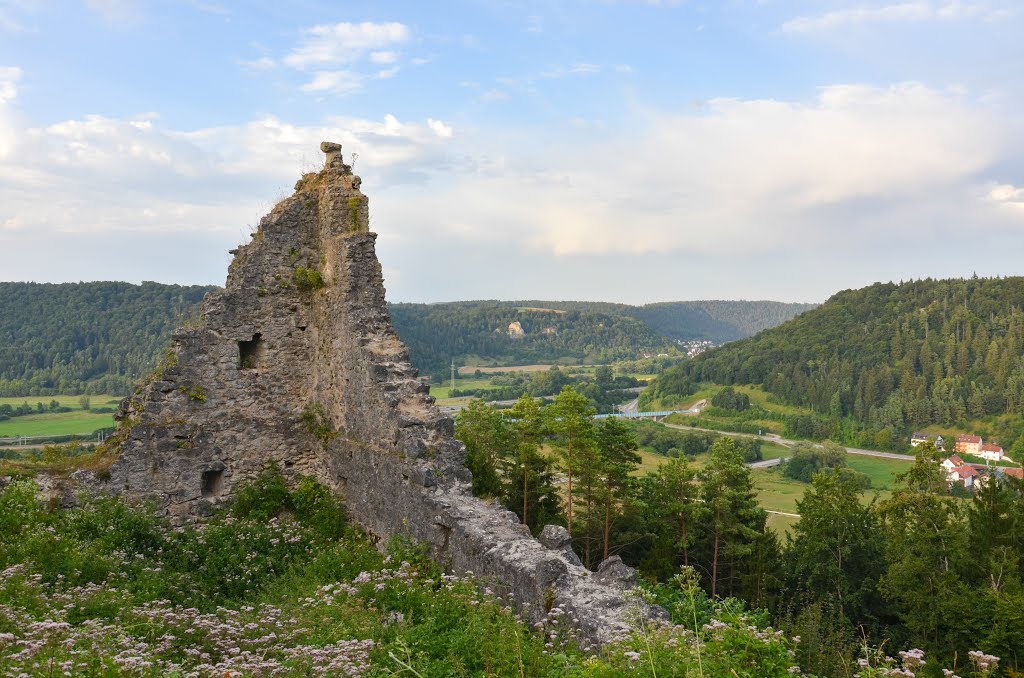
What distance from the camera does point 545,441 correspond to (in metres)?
22.9

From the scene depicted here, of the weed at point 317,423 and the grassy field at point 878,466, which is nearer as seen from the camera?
the weed at point 317,423

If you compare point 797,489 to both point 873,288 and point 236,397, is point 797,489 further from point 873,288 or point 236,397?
point 873,288

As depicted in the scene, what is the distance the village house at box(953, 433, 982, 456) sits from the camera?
103 m

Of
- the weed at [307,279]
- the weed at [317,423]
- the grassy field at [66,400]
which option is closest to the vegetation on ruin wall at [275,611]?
the weed at [317,423]

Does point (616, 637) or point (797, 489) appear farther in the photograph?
point (797, 489)

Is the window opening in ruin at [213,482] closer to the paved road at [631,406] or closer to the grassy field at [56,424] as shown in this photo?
the grassy field at [56,424]

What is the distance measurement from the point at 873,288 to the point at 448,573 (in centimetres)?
19250

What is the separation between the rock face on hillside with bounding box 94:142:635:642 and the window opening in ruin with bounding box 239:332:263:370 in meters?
0.02

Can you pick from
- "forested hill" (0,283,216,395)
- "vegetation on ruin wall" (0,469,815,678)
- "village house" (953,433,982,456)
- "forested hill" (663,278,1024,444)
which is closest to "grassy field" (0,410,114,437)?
"forested hill" (0,283,216,395)

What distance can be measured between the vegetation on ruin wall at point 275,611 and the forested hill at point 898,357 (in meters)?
130

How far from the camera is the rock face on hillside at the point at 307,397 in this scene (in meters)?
10.3

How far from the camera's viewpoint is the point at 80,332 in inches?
2859

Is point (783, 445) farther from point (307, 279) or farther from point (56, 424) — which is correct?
point (307, 279)

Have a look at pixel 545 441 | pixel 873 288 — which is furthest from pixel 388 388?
pixel 873 288
